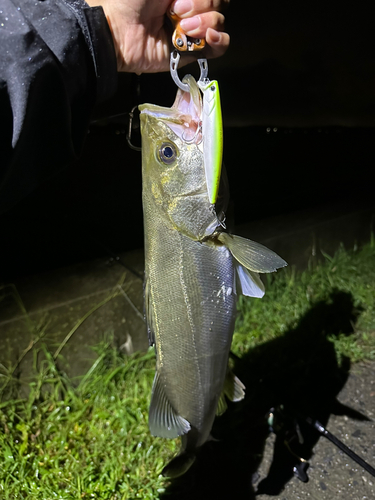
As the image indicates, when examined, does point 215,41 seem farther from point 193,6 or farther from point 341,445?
point 341,445

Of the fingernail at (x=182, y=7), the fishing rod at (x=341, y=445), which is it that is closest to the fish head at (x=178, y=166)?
the fingernail at (x=182, y=7)

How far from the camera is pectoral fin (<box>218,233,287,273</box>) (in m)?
1.57

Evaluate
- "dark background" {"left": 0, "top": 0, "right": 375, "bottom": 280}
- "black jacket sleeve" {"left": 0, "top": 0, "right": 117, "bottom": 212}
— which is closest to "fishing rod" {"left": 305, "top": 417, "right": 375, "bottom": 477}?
"black jacket sleeve" {"left": 0, "top": 0, "right": 117, "bottom": 212}

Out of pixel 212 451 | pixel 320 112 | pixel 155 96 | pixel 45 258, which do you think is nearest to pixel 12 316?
pixel 45 258

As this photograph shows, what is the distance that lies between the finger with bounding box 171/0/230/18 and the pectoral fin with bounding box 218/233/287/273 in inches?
33.8

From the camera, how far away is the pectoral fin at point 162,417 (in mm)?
1918

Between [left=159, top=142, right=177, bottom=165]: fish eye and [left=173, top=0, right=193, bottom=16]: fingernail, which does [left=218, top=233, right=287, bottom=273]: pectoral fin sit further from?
[left=173, top=0, right=193, bottom=16]: fingernail

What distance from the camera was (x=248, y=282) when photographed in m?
1.72

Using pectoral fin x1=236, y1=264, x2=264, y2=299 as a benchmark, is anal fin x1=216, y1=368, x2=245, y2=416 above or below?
below

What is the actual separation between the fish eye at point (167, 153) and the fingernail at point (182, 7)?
524 millimetres

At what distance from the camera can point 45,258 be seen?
432cm

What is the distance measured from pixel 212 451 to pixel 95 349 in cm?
116

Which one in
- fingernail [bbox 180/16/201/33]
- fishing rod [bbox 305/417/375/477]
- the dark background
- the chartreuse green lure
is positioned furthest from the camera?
the dark background

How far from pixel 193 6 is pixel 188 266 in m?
1.01
